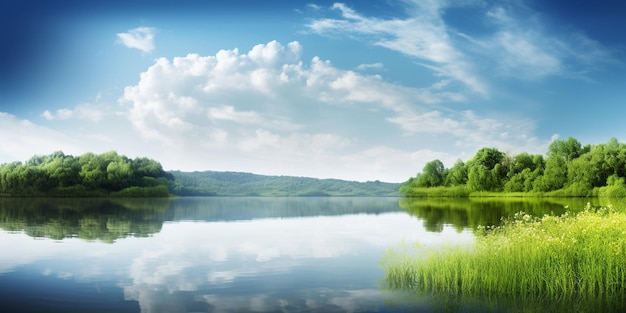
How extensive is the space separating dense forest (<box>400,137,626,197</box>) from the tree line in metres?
93.5

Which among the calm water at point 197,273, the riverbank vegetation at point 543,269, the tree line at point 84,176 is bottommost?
the calm water at point 197,273

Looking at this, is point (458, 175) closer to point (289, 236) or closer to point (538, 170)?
point (538, 170)

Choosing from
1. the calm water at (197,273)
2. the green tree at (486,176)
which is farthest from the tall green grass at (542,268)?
the green tree at (486,176)

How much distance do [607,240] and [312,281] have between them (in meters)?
10.8

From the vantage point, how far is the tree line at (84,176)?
159 m

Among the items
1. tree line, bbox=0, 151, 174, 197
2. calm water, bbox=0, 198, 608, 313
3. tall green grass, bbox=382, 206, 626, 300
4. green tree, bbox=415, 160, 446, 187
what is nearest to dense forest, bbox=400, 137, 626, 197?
green tree, bbox=415, 160, 446, 187

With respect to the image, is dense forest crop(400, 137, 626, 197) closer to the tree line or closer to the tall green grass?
the tree line

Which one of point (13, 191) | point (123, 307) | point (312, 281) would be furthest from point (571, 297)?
point (13, 191)

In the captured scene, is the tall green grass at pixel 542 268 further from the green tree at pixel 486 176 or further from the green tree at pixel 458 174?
the green tree at pixel 458 174

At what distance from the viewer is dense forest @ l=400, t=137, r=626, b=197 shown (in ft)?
416

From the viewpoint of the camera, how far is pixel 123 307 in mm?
16953

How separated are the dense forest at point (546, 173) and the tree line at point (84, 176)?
93.5 m

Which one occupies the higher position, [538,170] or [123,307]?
[538,170]

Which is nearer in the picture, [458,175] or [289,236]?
[289,236]
